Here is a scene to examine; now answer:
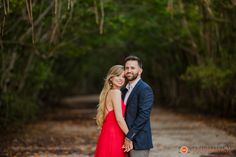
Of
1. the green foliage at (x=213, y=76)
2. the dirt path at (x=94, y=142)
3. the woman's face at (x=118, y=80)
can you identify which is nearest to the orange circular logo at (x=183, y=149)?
the dirt path at (x=94, y=142)

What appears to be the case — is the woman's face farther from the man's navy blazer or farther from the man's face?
the man's navy blazer

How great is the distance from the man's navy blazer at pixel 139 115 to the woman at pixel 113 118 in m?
0.11

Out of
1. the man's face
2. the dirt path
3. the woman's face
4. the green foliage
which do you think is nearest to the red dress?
the woman's face

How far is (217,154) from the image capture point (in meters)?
13.4

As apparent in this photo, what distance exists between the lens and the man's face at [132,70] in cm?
712

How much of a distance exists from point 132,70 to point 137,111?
53cm

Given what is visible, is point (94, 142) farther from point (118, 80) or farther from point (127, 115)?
point (118, 80)

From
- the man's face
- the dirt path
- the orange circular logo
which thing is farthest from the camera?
the dirt path

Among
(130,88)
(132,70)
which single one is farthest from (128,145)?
(132,70)

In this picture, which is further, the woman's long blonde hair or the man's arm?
the woman's long blonde hair

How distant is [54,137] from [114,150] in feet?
41.1

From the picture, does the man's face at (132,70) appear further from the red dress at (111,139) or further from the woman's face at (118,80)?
the red dress at (111,139)

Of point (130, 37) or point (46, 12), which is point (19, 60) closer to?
point (46, 12)

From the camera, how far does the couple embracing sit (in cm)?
716
